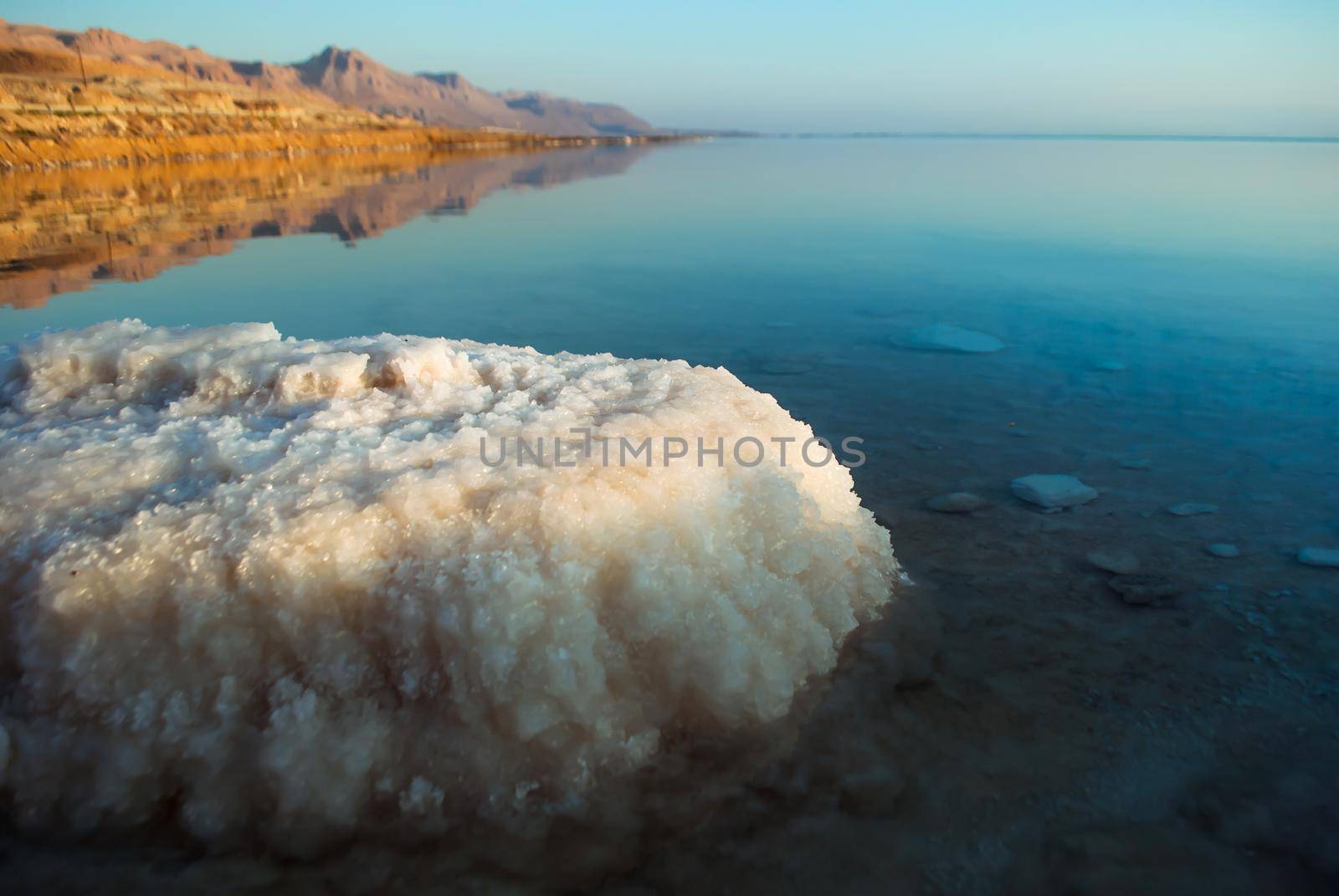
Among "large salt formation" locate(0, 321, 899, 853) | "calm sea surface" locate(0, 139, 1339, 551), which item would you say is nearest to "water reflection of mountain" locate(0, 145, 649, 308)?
"calm sea surface" locate(0, 139, 1339, 551)

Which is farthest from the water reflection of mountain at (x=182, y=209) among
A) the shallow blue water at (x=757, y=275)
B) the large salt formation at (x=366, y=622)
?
the large salt formation at (x=366, y=622)

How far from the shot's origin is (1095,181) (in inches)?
1294

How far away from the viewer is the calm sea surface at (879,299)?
19.3ft

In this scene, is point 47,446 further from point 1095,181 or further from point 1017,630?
point 1095,181

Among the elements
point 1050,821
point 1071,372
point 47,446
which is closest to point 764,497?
point 1050,821

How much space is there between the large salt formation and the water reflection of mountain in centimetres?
895

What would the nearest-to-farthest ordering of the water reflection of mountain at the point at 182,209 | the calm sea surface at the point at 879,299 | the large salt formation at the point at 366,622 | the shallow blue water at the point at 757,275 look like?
the large salt formation at the point at 366,622
the calm sea surface at the point at 879,299
the shallow blue water at the point at 757,275
the water reflection of mountain at the point at 182,209

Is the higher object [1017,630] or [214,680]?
[214,680]

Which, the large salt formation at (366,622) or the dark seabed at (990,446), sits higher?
the large salt formation at (366,622)

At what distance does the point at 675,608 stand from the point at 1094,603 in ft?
7.43

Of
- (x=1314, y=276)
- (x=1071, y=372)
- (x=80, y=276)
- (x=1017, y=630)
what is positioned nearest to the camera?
(x=1017, y=630)

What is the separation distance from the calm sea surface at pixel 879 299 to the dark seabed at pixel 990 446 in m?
0.06

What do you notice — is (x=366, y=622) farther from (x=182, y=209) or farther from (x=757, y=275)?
(x=182, y=209)

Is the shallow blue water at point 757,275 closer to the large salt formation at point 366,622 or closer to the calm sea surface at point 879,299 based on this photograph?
the calm sea surface at point 879,299
